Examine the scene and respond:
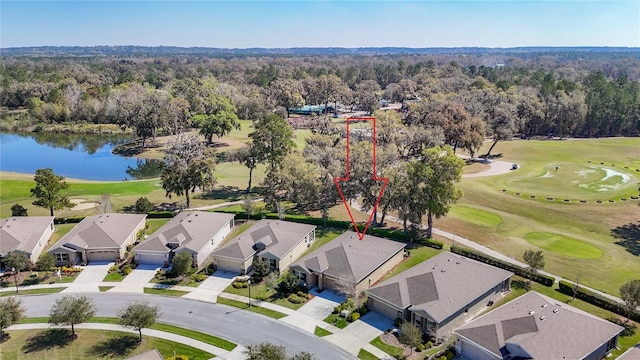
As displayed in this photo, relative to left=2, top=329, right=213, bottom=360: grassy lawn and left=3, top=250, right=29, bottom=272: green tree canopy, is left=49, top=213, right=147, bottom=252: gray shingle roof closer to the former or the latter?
left=3, top=250, right=29, bottom=272: green tree canopy

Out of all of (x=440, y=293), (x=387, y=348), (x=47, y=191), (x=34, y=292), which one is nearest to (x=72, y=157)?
(x=47, y=191)

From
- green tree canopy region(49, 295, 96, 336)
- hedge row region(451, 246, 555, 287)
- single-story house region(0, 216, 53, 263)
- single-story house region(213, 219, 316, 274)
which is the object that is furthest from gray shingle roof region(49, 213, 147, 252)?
hedge row region(451, 246, 555, 287)

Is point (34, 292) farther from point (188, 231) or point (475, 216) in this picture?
point (475, 216)

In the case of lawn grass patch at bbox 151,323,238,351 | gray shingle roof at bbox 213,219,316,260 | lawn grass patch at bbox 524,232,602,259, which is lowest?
lawn grass patch at bbox 151,323,238,351

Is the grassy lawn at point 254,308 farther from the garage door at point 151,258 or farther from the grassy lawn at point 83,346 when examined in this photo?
the garage door at point 151,258

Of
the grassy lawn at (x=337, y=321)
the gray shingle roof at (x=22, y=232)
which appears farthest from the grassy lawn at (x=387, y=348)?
the gray shingle roof at (x=22, y=232)

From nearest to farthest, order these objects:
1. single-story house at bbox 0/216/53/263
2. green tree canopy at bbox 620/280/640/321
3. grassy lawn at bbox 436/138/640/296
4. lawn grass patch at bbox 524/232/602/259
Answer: green tree canopy at bbox 620/280/640/321 → grassy lawn at bbox 436/138/640/296 → single-story house at bbox 0/216/53/263 → lawn grass patch at bbox 524/232/602/259

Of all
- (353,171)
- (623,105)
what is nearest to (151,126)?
(353,171)

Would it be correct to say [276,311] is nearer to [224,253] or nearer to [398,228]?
[224,253]
